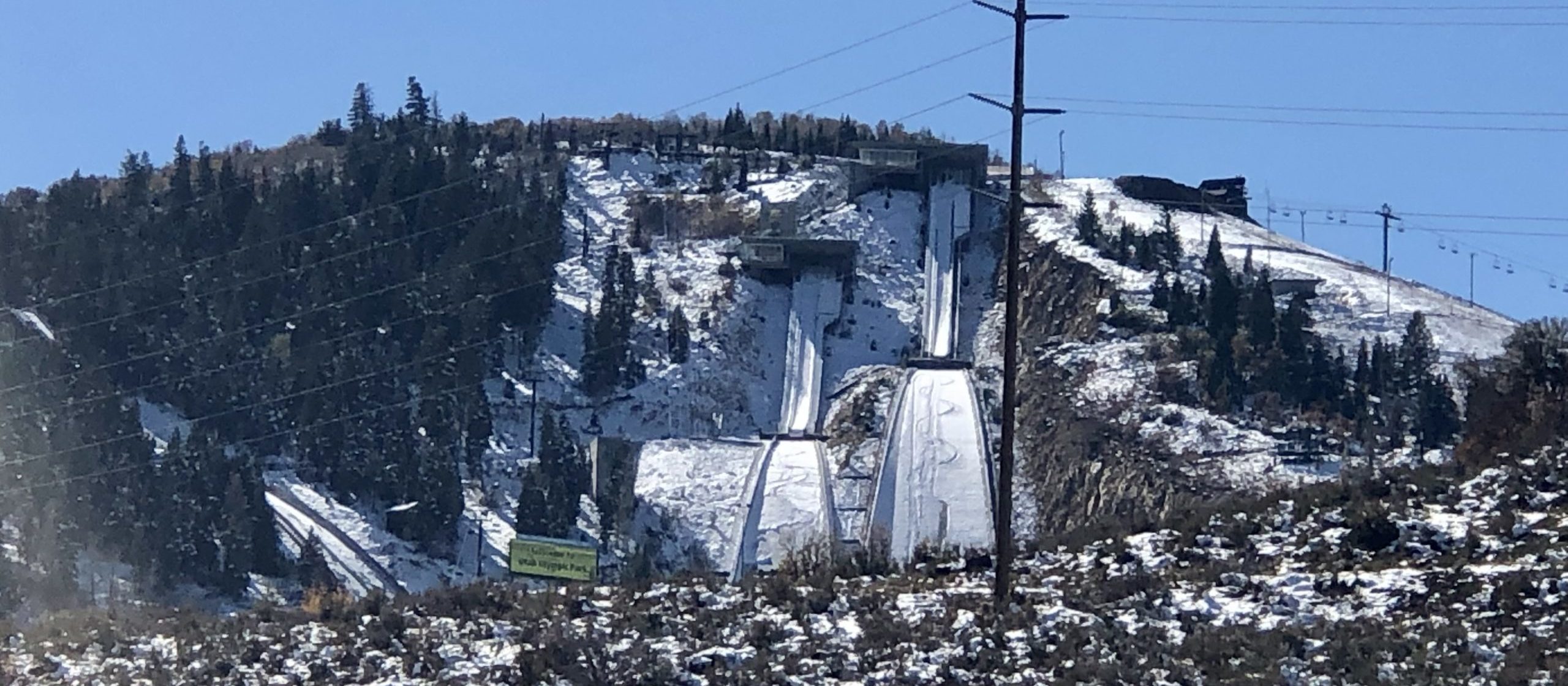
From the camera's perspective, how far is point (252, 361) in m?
85.9

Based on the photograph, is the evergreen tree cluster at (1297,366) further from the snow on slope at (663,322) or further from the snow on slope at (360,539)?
the snow on slope at (360,539)

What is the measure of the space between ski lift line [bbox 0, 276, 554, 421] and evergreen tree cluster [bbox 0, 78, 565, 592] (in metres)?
0.09

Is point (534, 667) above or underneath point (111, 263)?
underneath

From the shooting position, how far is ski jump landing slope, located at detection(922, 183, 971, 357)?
310ft

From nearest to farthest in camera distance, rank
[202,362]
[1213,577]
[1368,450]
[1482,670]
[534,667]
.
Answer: [1482,670] < [534,667] < [1213,577] < [1368,450] < [202,362]

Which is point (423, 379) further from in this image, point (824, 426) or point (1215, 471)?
point (1215, 471)

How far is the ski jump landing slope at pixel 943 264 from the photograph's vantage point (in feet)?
310

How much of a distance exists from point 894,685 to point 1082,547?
1017 cm

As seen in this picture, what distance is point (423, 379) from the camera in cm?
8538

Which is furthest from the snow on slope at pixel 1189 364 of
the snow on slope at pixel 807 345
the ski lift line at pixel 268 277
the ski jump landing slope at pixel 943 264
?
the ski lift line at pixel 268 277

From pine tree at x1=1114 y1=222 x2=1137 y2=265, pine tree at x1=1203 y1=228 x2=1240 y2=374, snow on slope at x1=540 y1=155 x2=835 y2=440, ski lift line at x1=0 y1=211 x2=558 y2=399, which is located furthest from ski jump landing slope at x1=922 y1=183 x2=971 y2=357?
ski lift line at x1=0 y1=211 x2=558 y2=399

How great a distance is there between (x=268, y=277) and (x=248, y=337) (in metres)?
4.29

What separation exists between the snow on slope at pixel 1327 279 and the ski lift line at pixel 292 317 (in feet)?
86.0

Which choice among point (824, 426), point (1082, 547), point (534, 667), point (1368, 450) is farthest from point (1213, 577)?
point (824, 426)
